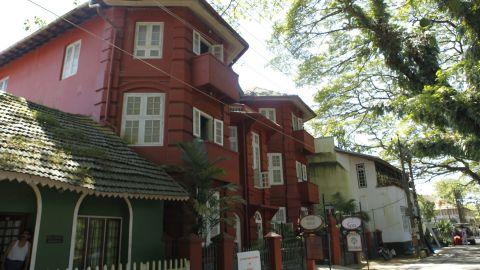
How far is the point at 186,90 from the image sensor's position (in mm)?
13867

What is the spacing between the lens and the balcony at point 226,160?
1362cm

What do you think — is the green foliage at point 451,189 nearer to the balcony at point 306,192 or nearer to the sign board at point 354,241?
the balcony at point 306,192

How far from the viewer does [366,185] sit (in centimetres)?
3244

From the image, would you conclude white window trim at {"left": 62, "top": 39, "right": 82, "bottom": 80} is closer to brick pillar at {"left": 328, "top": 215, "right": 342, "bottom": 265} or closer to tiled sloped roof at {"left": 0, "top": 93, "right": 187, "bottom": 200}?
tiled sloped roof at {"left": 0, "top": 93, "right": 187, "bottom": 200}

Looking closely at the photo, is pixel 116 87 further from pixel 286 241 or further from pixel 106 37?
pixel 286 241

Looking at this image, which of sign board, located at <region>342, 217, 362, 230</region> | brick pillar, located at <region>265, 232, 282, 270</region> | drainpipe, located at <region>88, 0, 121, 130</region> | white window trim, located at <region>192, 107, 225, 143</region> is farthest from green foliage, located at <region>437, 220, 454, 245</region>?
drainpipe, located at <region>88, 0, 121, 130</region>

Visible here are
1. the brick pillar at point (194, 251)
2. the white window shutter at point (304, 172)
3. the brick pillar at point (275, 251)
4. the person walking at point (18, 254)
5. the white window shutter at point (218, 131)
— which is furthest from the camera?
the white window shutter at point (304, 172)

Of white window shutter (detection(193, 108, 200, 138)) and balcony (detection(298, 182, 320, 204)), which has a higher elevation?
white window shutter (detection(193, 108, 200, 138))

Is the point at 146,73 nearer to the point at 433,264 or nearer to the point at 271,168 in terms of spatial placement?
the point at 271,168

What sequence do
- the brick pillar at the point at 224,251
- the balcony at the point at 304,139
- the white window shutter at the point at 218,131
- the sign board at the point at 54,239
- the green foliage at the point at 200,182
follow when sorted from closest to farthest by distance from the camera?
the sign board at the point at 54,239, the brick pillar at the point at 224,251, the green foliage at the point at 200,182, the white window shutter at the point at 218,131, the balcony at the point at 304,139

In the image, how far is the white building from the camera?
102ft

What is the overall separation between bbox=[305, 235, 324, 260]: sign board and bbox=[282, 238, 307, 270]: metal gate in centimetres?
52

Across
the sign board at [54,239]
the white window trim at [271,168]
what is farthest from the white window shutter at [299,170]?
the sign board at [54,239]

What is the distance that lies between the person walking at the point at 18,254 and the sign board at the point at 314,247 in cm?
1016
